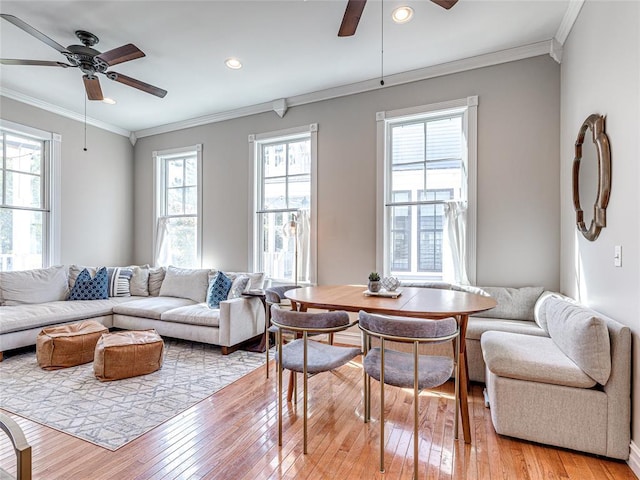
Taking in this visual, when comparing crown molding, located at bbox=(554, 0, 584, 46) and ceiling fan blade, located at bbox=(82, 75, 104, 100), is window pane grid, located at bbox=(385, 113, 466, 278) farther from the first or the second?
ceiling fan blade, located at bbox=(82, 75, 104, 100)

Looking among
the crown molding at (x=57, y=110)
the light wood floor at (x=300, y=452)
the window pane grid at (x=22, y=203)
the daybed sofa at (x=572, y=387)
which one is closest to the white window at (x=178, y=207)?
the crown molding at (x=57, y=110)

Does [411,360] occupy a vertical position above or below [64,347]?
above

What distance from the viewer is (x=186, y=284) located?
464 cm

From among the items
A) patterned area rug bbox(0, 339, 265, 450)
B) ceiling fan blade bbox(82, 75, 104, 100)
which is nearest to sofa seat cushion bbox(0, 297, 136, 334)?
patterned area rug bbox(0, 339, 265, 450)

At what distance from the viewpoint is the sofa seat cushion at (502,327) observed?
8.79ft

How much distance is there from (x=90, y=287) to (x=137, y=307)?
0.87 metres

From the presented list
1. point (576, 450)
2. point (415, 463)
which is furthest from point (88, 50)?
point (576, 450)

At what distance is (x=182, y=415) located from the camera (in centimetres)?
235

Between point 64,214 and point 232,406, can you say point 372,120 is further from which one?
point 64,214

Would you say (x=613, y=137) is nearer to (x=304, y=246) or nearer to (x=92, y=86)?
(x=304, y=246)

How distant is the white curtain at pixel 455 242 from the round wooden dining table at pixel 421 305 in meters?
0.99

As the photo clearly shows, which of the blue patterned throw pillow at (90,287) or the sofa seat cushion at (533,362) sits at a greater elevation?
the blue patterned throw pillow at (90,287)

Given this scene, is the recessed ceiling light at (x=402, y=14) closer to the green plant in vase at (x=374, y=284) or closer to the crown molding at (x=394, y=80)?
the crown molding at (x=394, y=80)

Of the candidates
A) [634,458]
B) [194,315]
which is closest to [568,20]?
[634,458]
